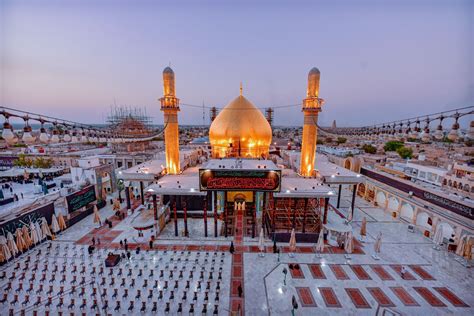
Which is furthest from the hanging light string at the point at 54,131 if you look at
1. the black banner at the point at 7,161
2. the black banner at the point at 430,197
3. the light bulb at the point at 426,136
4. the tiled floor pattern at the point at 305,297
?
the black banner at the point at 7,161

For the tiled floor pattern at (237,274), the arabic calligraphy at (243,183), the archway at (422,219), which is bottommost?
the tiled floor pattern at (237,274)

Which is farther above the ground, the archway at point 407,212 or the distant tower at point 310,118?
the distant tower at point 310,118

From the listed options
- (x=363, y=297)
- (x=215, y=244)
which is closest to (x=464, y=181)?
(x=363, y=297)

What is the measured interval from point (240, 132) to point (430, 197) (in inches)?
737

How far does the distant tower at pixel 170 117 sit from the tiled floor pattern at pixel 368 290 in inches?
578

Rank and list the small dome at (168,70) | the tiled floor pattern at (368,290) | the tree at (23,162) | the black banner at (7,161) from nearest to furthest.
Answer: the tiled floor pattern at (368,290) < the small dome at (168,70) < the tree at (23,162) < the black banner at (7,161)

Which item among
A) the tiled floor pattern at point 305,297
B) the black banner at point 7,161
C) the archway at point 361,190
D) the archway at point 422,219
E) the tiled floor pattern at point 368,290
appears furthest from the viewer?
the black banner at point 7,161

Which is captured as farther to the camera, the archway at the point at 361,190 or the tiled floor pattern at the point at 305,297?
the archway at the point at 361,190

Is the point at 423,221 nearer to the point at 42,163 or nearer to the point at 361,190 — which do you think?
the point at 361,190

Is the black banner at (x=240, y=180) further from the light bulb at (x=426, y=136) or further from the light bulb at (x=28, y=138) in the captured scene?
the light bulb at (x=28, y=138)

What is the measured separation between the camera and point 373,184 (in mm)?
24297

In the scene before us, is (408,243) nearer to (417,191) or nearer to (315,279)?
(417,191)

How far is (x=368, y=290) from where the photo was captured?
38.5ft

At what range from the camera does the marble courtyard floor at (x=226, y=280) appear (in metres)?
10.6
